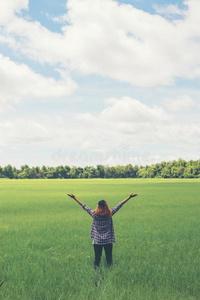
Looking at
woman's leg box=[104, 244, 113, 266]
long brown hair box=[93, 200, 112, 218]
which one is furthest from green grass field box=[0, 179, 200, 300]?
long brown hair box=[93, 200, 112, 218]

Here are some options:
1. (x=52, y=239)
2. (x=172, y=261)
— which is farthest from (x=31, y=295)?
(x=52, y=239)

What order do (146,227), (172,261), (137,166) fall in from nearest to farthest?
(172,261), (146,227), (137,166)

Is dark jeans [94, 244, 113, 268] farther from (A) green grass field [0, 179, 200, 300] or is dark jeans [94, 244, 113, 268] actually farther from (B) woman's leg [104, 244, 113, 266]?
(A) green grass field [0, 179, 200, 300]

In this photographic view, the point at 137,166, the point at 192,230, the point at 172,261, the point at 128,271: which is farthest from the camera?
the point at 137,166

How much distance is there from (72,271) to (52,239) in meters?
4.89

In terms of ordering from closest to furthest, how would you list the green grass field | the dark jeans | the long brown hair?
the green grass field → the long brown hair → the dark jeans

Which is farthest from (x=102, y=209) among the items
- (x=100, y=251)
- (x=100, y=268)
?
(x=100, y=268)

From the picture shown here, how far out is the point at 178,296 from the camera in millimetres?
6988

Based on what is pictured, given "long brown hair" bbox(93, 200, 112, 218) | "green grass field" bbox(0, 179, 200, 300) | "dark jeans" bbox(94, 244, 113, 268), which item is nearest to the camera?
"green grass field" bbox(0, 179, 200, 300)

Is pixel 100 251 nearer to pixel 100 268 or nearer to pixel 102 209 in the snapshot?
pixel 100 268

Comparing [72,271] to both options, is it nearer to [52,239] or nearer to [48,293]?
[48,293]

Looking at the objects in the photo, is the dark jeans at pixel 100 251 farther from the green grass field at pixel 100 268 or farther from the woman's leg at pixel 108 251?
the green grass field at pixel 100 268

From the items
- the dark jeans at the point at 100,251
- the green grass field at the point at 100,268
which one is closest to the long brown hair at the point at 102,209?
Result: the dark jeans at the point at 100,251

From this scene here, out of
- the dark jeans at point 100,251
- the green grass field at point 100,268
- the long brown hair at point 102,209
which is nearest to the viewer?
the green grass field at point 100,268
